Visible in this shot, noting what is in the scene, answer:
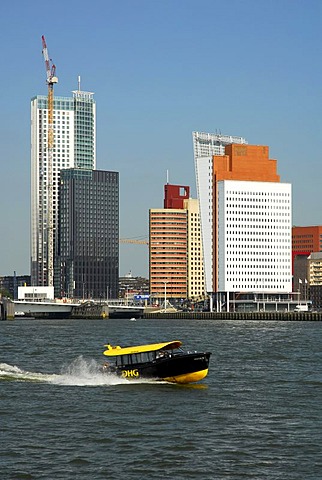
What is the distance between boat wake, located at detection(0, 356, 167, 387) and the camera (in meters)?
66.7

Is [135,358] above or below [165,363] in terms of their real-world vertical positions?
above

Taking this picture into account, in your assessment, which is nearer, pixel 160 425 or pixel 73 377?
pixel 160 425

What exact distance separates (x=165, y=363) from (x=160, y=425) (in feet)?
49.0

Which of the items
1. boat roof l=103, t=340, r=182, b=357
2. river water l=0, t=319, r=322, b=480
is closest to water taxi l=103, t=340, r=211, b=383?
boat roof l=103, t=340, r=182, b=357

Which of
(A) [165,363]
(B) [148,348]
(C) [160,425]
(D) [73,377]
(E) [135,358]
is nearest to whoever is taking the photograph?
(C) [160,425]

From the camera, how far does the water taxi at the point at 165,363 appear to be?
2509 inches

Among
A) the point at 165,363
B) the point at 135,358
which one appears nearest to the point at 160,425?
the point at 165,363

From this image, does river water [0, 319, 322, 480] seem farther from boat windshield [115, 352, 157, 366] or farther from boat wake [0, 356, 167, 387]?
boat windshield [115, 352, 157, 366]

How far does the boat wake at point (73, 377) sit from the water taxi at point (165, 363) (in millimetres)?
760

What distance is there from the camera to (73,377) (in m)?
69.8

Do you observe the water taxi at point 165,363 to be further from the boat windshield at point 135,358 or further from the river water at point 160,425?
the river water at point 160,425

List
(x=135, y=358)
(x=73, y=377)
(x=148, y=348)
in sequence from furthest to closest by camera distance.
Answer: (x=73, y=377), (x=135, y=358), (x=148, y=348)

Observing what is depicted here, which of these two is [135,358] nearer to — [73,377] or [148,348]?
[148,348]

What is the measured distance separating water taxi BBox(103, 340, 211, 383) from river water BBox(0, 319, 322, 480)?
2.37 feet
